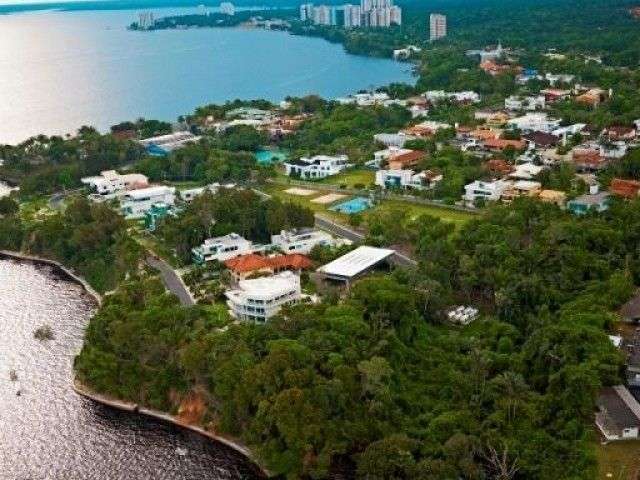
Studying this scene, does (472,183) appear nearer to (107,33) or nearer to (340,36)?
(340,36)

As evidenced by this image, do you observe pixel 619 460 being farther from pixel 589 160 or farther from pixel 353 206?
pixel 589 160

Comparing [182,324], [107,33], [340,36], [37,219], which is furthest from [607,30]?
[107,33]

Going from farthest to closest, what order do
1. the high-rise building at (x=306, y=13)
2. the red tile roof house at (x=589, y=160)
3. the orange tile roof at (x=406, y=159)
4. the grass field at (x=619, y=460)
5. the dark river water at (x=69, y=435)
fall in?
the high-rise building at (x=306, y=13) < the orange tile roof at (x=406, y=159) < the red tile roof house at (x=589, y=160) < the dark river water at (x=69, y=435) < the grass field at (x=619, y=460)

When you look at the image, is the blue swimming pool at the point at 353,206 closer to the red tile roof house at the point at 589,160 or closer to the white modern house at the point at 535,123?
the red tile roof house at the point at 589,160

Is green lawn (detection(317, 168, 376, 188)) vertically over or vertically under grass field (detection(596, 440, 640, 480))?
under

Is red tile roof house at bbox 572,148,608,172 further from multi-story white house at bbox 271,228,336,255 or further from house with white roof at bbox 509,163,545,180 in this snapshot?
multi-story white house at bbox 271,228,336,255

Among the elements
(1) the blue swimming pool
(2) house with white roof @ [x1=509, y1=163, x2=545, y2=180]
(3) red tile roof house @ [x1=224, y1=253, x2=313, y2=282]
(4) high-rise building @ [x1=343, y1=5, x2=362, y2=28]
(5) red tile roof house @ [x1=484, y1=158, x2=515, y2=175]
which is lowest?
(4) high-rise building @ [x1=343, y1=5, x2=362, y2=28]

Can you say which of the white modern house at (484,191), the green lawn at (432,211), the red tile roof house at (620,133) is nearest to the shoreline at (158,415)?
the green lawn at (432,211)

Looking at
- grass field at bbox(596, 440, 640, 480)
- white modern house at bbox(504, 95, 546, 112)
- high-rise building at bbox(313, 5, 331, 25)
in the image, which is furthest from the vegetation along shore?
high-rise building at bbox(313, 5, 331, 25)
